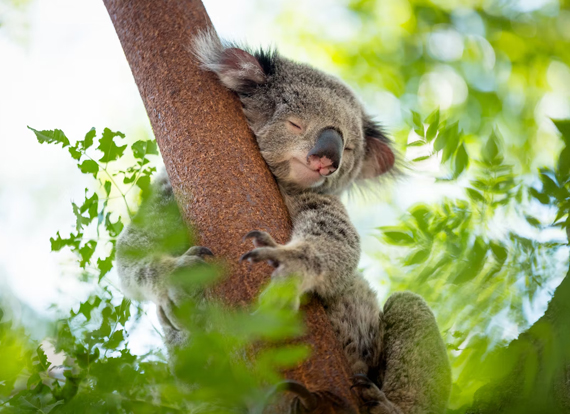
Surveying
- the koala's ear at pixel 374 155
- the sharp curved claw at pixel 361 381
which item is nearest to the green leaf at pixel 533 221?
the sharp curved claw at pixel 361 381

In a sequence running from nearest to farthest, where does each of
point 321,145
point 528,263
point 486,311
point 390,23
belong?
point 486,311, point 528,263, point 321,145, point 390,23

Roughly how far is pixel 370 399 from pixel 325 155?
1475 millimetres

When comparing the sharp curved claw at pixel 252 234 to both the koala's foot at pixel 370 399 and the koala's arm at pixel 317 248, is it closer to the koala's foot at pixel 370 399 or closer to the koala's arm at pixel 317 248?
the koala's arm at pixel 317 248

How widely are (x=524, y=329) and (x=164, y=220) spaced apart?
4.67ft

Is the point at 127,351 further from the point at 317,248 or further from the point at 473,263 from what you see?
the point at 473,263

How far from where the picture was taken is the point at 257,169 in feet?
9.31

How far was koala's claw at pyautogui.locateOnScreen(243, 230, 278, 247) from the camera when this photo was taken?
8.02 feet

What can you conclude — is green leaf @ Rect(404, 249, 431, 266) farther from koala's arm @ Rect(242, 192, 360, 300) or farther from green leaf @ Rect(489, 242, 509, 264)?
koala's arm @ Rect(242, 192, 360, 300)

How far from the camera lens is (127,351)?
232cm

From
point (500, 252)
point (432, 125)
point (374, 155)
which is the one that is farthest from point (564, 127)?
point (374, 155)

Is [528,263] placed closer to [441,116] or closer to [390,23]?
[441,116]

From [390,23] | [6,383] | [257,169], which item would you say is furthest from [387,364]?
[390,23]

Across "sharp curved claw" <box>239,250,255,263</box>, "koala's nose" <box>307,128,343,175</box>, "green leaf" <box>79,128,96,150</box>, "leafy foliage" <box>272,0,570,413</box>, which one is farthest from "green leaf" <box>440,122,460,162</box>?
"green leaf" <box>79,128,96,150</box>

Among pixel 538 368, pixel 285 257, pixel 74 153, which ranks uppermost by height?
pixel 74 153
